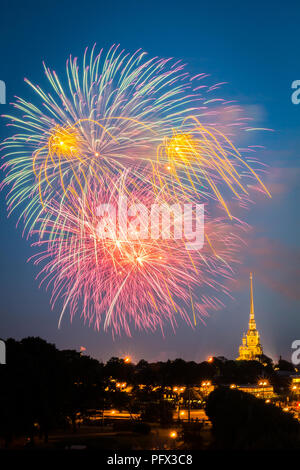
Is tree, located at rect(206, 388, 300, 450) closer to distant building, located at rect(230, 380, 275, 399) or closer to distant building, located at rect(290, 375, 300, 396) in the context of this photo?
distant building, located at rect(230, 380, 275, 399)

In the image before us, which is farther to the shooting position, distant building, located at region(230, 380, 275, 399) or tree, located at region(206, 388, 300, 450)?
A: distant building, located at region(230, 380, 275, 399)

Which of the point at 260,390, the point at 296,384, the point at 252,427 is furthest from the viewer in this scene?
the point at 296,384

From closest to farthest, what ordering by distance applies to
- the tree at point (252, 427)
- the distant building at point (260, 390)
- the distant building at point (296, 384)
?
the tree at point (252, 427) < the distant building at point (260, 390) < the distant building at point (296, 384)

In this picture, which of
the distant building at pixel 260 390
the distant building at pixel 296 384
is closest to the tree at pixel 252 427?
the distant building at pixel 260 390

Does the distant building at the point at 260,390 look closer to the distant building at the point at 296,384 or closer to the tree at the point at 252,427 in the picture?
the distant building at the point at 296,384

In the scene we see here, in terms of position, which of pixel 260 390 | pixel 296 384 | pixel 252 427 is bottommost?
pixel 296 384

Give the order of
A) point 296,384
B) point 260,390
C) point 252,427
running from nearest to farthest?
point 252,427
point 260,390
point 296,384

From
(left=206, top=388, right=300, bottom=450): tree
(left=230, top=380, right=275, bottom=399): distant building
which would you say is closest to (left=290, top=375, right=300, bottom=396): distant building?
(left=230, top=380, right=275, bottom=399): distant building

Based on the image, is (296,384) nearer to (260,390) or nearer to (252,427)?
(260,390)

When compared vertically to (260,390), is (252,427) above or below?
above

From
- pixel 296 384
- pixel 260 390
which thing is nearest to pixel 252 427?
pixel 260 390
